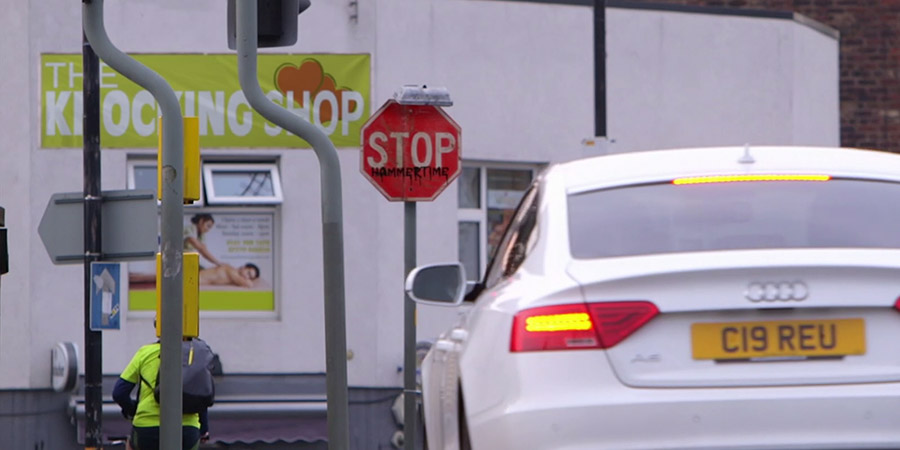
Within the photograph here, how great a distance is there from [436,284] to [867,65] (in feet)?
55.7

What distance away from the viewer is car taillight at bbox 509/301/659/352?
4.63 meters

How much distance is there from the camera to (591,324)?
4.65 meters

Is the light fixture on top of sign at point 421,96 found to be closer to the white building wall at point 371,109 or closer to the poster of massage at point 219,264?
the white building wall at point 371,109

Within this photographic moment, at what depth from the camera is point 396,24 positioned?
16.4m

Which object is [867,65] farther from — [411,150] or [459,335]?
[459,335]

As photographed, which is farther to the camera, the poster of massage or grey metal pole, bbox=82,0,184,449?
the poster of massage

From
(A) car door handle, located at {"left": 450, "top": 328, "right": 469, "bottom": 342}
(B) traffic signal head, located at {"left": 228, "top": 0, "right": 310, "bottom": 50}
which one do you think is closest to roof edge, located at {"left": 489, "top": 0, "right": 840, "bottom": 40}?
(B) traffic signal head, located at {"left": 228, "top": 0, "right": 310, "bottom": 50}

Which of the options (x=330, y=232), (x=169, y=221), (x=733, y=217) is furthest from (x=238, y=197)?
(x=733, y=217)

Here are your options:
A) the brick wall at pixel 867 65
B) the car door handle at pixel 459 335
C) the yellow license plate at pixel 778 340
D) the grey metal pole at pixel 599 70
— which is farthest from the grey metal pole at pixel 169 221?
the brick wall at pixel 867 65

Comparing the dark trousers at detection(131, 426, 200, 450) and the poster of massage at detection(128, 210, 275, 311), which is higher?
the poster of massage at detection(128, 210, 275, 311)

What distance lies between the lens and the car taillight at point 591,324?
4633mm

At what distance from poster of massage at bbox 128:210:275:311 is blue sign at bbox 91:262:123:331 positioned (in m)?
3.78

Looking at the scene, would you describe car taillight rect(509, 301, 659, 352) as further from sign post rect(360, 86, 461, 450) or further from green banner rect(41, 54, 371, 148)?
green banner rect(41, 54, 371, 148)

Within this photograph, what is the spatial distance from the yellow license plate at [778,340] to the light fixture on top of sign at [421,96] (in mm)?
6794
